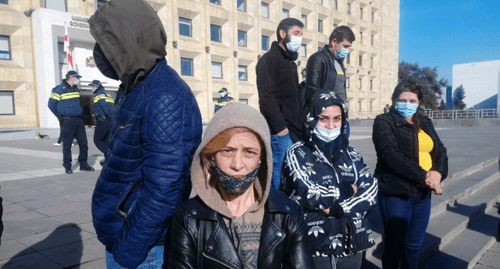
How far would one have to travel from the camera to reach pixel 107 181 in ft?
5.35

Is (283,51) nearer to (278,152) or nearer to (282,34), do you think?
(282,34)

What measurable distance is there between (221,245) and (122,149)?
2.04 ft

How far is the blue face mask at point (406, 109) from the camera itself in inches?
127

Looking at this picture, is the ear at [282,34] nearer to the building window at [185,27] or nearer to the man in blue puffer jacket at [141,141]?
the man in blue puffer jacket at [141,141]

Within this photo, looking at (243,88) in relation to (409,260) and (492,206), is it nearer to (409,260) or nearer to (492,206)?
(492,206)

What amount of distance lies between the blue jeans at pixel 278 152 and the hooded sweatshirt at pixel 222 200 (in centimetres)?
154

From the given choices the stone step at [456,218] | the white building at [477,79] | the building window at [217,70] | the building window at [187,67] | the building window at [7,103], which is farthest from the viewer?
the white building at [477,79]

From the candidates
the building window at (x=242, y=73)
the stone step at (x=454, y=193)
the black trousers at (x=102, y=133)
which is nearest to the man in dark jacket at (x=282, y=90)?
the stone step at (x=454, y=193)

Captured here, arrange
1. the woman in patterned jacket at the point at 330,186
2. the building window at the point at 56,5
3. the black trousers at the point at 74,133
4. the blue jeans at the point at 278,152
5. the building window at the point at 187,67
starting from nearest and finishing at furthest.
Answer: the woman in patterned jacket at the point at 330,186 → the blue jeans at the point at 278,152 → the black trousers at the point at 74,133 → the building window at the point at 56,5 → the building window at the point at 187,67

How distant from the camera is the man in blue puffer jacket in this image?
153cm

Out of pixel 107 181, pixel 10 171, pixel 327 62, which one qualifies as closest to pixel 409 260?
pixel 327 62

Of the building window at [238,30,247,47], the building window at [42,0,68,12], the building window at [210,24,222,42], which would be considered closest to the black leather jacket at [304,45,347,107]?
the building window at [42,0,68,12]

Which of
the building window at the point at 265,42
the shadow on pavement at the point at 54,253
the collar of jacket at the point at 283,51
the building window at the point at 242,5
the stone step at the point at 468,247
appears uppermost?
the building window at the point at 242,5

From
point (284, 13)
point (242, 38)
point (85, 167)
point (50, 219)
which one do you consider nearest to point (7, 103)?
point (85, 167)
